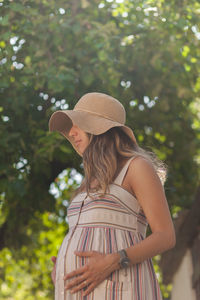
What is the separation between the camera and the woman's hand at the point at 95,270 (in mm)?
2184

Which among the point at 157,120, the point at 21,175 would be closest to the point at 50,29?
the point at 21,175

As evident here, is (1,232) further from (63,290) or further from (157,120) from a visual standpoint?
(63,290)

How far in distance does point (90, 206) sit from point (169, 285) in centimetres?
667

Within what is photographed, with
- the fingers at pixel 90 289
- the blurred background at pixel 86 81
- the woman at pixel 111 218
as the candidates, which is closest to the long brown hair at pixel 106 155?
the woman at pixel 111 218

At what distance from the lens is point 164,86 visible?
6.49m

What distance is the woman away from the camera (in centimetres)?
221

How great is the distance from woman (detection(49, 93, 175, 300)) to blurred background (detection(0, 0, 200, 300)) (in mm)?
2307

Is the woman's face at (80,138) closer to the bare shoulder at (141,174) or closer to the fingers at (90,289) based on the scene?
the bare shoulder at (141,174)

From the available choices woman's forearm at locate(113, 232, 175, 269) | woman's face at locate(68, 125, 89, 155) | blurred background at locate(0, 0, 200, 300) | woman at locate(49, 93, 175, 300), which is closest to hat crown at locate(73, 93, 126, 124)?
woman at locate(49, 93, 175, 300)

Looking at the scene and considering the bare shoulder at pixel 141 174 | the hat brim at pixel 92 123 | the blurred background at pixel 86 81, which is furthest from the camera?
the blurred background at pixel 86 81

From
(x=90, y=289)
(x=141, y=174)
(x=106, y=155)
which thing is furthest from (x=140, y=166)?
(x=90, y=289)

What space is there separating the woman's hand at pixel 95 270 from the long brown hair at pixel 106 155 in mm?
311

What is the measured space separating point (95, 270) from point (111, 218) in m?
0.27

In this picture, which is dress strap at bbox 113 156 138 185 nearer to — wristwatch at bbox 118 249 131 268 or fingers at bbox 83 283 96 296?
wristwatch at bbox 118 249 131 268
